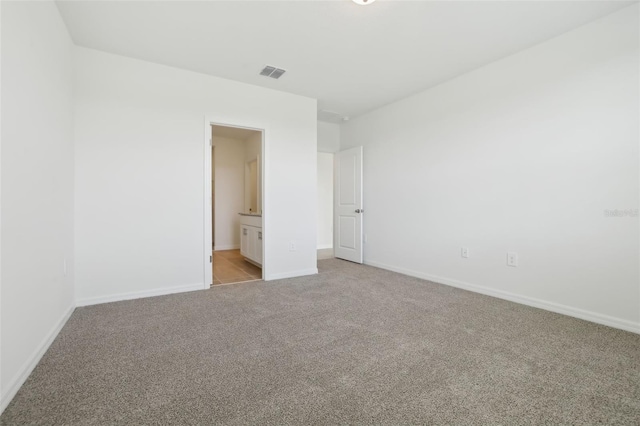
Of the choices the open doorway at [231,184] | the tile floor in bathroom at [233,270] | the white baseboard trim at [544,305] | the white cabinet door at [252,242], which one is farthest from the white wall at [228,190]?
the white baseboard trim at [544,305]

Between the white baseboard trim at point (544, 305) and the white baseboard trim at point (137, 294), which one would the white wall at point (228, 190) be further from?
the white baseboard trim at point (544, 305)

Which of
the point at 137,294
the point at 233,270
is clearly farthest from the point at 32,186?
the point at 233,270

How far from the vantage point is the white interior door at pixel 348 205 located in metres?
4.99

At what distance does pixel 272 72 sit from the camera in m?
3.41

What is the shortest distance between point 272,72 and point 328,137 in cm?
228

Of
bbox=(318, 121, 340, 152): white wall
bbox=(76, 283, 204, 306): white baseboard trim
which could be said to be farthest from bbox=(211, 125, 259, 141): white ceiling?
bbox=(76, 283, 204, 306): white baseboard trim

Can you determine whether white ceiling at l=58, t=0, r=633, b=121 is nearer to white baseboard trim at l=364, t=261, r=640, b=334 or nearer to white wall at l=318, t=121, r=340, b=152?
white wall at l=318, t=121, r=340, b=152

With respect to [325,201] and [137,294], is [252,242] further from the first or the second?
[325,201]

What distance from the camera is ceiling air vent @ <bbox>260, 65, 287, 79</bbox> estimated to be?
3.31 m

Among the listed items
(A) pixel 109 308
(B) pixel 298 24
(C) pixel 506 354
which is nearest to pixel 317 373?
(C) pixel 506 354

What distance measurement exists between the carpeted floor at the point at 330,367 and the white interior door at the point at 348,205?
2.24 m

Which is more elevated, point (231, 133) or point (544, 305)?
point (231, 133)

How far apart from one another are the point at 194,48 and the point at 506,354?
368 centimetres

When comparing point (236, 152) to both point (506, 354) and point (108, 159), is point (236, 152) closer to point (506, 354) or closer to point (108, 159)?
point (108, 159)
